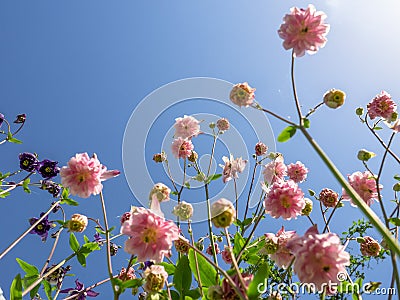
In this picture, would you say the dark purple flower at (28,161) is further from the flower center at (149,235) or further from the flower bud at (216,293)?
the flower bud at (216,293)

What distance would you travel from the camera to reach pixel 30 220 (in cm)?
269

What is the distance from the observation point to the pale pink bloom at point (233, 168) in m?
2.00

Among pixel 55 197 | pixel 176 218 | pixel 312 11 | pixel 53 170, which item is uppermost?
pixel 53 170

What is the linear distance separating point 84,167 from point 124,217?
1.19ft

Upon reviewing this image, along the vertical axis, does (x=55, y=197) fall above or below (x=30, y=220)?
above

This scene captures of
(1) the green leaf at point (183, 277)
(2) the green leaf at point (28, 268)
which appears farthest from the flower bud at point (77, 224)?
(1) the green leaf at point (183, 277)

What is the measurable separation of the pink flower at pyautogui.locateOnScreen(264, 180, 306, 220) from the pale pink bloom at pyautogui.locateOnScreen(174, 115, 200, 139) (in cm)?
61

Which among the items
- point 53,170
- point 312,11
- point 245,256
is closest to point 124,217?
point 245,256

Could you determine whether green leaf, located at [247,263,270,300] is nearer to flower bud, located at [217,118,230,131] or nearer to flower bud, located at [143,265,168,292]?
flower bud, located at [143,265,168,292]

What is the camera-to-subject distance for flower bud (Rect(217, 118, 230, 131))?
2186 mm

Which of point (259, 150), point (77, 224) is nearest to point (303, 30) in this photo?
point (259, 150)

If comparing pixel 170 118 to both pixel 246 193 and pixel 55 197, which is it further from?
pixel 55 197

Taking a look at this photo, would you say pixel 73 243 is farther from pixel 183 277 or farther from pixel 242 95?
pixel 242 95

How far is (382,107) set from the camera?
2.32m
